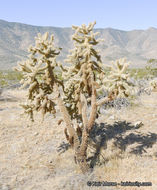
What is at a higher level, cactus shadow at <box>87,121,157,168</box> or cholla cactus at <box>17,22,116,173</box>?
cholla cactus at <box>17,22,116,173</box>

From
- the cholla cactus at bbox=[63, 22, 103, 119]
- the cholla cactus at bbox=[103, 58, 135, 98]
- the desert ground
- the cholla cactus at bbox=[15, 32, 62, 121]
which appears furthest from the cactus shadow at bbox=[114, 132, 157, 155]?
the cholla cactus at bbox=[15, 32, 62, 121]

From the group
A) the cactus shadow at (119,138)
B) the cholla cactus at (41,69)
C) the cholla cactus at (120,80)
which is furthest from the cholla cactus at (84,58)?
the cactus shadow at (119,138)

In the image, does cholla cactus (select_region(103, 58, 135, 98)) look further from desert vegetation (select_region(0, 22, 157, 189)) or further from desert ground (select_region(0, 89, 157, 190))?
desert ground (select_region(0, 89, 157, 190))

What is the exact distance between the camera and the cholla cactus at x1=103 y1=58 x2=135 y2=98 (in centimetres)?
538

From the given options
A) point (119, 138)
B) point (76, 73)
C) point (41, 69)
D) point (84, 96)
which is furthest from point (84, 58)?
point (119, 138)

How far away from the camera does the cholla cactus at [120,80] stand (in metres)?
5.38

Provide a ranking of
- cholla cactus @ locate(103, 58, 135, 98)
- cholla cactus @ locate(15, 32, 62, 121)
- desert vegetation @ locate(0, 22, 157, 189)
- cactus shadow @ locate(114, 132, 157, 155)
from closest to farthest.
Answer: cholla cactus @ locate(103, 58, 135, 98) < desert vegetation @ locate(0, 22, 157, 189) < cholla cactus @ locate(15, 32, 62, 121) < cactus shadow @ locate(114, 132, 157, 155)

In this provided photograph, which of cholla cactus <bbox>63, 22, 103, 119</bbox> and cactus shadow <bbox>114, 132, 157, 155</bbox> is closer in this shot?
cholla cactus <bbox>63, 22, 103, 119</bbox>

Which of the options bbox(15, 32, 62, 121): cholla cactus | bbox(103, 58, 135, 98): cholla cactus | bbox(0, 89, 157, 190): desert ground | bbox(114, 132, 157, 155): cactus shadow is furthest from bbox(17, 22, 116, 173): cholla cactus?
bbox(114, 132, 157, 155): cactus shadow

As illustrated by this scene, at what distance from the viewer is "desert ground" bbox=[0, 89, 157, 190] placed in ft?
19.2

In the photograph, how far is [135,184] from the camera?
215 inches

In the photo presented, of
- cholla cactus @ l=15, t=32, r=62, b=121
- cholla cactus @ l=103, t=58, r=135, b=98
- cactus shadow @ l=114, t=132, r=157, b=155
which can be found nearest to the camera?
cholla cactus @ l=103, t=58, r=135, b=98

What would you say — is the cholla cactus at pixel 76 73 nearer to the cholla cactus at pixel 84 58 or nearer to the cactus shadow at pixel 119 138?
the cholla cactus at pixel 84 58

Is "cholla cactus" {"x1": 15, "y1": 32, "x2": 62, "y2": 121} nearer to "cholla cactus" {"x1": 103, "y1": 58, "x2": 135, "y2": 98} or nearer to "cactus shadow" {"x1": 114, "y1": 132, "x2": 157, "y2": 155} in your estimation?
"cholla cactus" {"x1": 103, "y1": 58, "x2": 135, "y2": 98}
